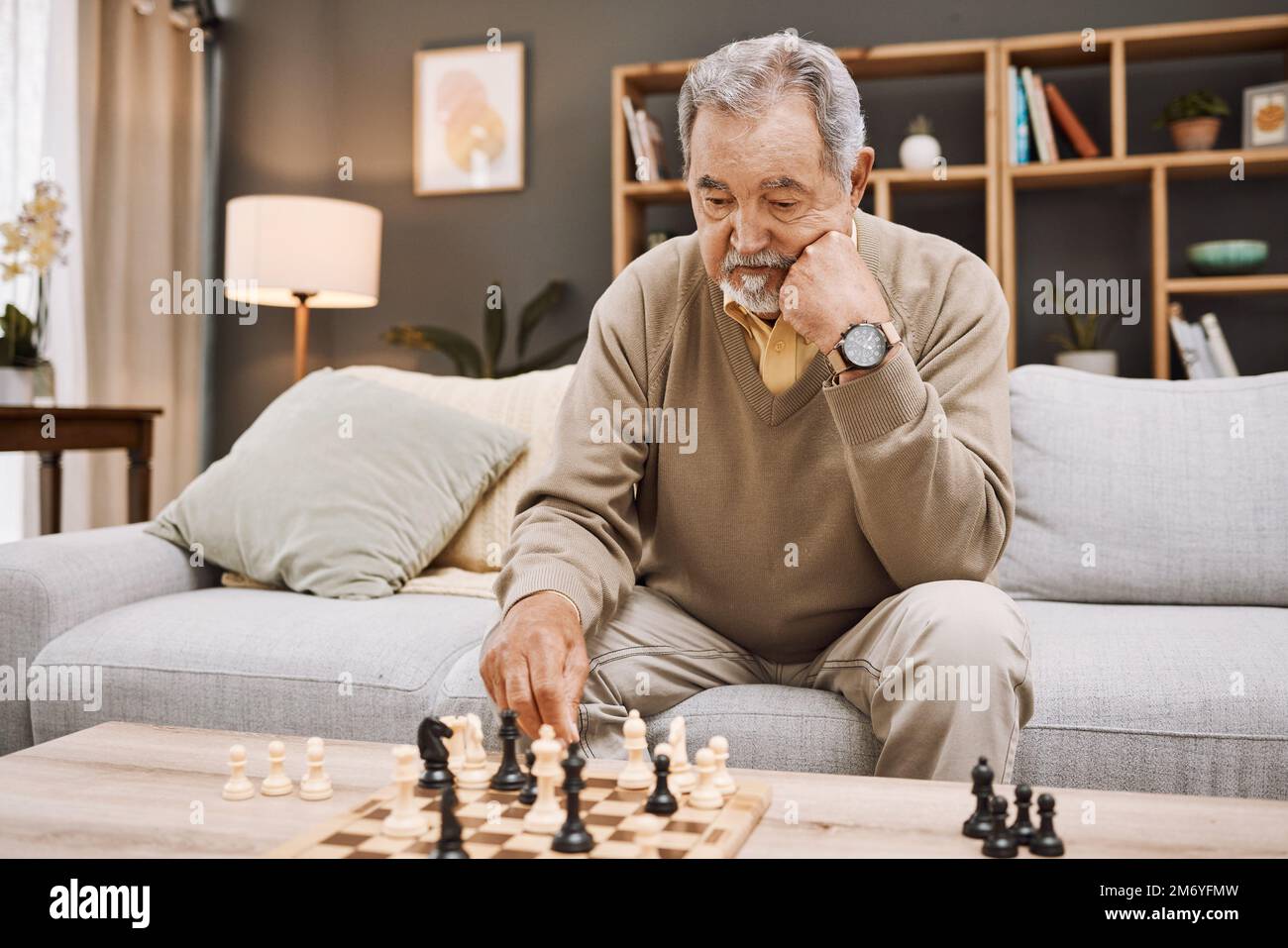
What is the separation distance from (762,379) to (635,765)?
65 cm

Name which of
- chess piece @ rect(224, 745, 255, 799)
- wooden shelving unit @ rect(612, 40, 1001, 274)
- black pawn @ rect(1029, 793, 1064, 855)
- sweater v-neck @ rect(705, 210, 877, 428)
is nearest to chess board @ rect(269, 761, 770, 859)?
chess piece @ rect(224, 745, 255, 799)

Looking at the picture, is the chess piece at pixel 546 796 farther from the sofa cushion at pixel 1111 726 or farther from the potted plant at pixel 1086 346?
the potted plant at pixel 1086 346

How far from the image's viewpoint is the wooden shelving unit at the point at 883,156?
10.6 feet

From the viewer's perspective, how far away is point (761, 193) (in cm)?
138

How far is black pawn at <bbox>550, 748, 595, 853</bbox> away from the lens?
0.82 meters

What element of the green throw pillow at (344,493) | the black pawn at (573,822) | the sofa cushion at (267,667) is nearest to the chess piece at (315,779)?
A: the black pawn at (573,822)

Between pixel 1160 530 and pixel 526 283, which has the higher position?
pixel 526 283

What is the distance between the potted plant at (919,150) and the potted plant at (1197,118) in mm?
656

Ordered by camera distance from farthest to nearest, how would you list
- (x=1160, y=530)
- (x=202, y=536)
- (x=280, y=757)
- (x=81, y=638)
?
(x=202, y=536), (x=1160, y=530), (x=81, y=638), (x=280, y=757)

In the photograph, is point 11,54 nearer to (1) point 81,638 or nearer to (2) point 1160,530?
(1) point 81,638

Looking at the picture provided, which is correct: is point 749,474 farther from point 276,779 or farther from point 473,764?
point 276,779

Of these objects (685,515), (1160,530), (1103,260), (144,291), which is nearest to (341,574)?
(685,515)
